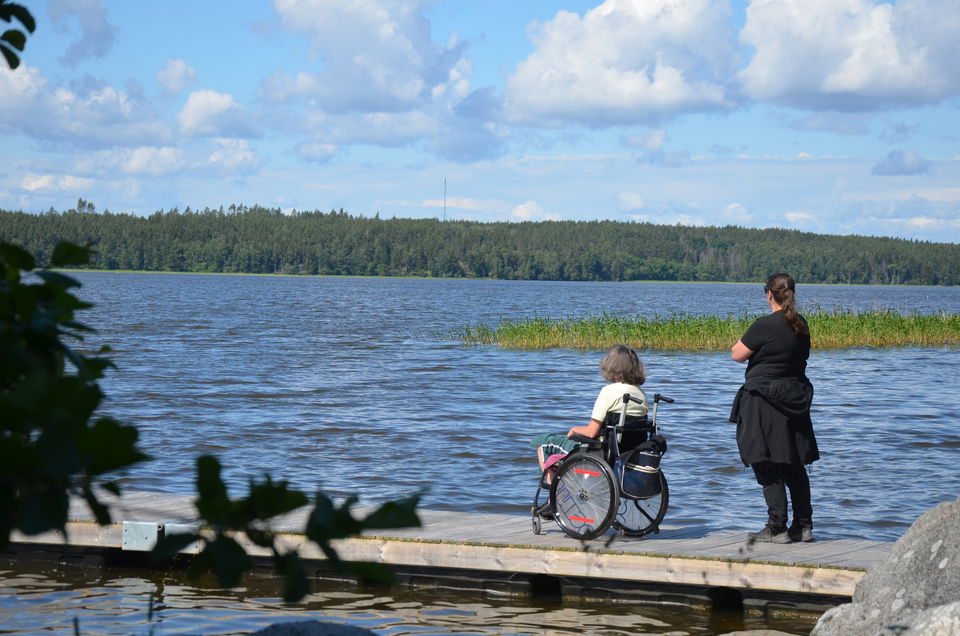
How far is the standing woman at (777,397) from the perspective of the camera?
696 cm

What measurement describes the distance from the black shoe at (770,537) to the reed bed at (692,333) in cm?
2340

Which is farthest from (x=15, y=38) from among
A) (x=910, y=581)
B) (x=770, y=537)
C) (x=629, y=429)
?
(x=770, y=537)

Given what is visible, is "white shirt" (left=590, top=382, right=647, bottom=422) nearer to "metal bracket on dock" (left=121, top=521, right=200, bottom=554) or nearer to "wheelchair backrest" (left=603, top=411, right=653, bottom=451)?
"wheelchair backrest" (left=603, top=411, right=653, bottom=451)

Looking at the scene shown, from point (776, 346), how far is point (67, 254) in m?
5.77

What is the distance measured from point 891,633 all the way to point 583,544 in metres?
2.61

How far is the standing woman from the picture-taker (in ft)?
22.8

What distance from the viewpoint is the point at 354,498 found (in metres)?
1.55

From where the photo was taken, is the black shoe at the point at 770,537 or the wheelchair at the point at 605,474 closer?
the wheelchair at the point at 605,474

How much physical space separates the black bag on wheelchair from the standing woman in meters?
0.55

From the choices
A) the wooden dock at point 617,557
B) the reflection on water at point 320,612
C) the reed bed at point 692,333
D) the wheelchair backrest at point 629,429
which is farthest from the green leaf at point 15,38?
the reed bed at point 692,333

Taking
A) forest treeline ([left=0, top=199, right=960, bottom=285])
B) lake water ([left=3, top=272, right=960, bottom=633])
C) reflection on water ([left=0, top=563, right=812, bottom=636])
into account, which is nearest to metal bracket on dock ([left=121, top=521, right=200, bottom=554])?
reflection on water ([left=0, top=563, right=812, bottom=636])

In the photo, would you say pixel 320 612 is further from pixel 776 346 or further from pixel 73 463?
pixel 73 463

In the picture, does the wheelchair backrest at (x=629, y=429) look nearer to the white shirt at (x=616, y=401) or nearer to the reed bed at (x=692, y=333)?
the white shirt at (x=616, y=401)

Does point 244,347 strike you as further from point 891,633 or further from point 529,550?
point 891,633
